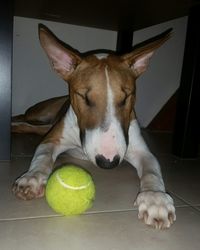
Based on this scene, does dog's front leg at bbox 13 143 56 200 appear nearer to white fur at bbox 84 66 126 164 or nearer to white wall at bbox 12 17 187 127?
white fur at bbox 84 66 126 164

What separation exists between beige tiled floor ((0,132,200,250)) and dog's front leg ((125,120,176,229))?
3 cm

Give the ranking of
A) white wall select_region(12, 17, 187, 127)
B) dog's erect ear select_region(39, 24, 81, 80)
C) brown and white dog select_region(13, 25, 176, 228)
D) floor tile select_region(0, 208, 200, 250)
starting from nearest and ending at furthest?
floor tile select_region(0, 208, 200, 250)
brown and white dog select_region(13, 25, 176, 228)
dog's erect ear select_region(39, 24, 81, 80)
white wall select_region(12, 17, 187, 127)

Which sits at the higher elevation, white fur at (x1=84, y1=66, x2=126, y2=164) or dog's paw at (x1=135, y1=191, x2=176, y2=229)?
white fur at (x1=84, y1=66, x2=126, y2=164)

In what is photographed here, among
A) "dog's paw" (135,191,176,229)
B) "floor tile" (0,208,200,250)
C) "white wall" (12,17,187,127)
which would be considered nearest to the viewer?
"floor tile" (0,208,200,250)

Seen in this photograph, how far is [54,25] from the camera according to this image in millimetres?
2693

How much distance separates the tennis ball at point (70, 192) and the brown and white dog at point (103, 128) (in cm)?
16

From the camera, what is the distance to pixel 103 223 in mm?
1095

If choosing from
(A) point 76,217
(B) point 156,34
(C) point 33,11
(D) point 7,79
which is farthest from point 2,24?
(B) point 156,34

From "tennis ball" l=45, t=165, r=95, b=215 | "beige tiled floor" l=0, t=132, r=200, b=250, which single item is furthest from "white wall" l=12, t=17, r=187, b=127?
"tennis ball" l=45, t=165, r=95, b=215

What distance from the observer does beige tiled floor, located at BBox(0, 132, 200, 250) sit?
38.1 inches

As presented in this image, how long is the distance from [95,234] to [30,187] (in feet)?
1.13

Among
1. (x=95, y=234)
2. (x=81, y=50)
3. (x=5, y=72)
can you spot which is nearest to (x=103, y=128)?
(x=95, y=234)

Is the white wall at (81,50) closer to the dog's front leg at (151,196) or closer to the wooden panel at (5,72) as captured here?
the wooden panel at (5,72)

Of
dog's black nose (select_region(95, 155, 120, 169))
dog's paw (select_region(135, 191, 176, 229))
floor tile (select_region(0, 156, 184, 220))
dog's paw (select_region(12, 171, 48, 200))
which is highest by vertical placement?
dog's black nose (select_region(95, 155, 120, 169))
